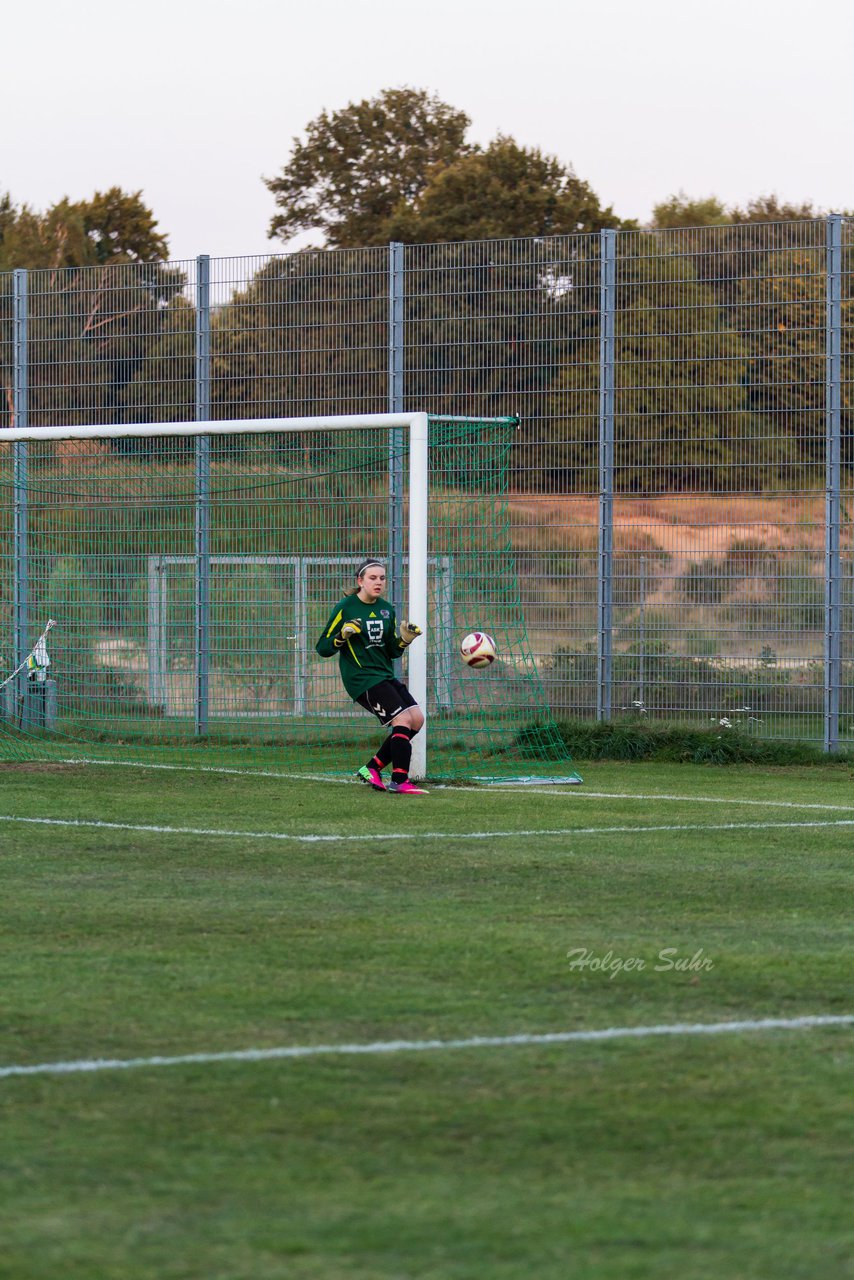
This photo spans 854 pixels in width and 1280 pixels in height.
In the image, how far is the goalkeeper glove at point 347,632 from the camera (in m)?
13.3

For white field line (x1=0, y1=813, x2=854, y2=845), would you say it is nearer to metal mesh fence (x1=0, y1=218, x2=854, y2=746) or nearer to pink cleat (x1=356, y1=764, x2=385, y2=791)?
pink cleat (x1=356, y1=764, x2=385, y2=791)

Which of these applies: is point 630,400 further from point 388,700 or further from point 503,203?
point 503,203

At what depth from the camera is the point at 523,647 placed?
53.7ft

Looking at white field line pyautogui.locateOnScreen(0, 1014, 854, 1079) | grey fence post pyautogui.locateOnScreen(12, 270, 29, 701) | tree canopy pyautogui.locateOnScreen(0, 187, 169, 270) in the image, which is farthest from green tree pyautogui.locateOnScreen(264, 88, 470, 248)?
white field line pyautogui.locateOnScreen(0, 1014, 854, 1079)

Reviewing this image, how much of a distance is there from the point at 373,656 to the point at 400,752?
0.81m

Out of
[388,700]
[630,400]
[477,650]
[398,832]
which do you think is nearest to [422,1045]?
[398,832]

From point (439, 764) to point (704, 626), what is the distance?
2885 millimetres

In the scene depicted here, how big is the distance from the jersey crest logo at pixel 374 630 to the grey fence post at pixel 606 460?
3.69 m

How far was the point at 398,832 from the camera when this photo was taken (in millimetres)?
10617

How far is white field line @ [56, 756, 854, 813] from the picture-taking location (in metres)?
12.5

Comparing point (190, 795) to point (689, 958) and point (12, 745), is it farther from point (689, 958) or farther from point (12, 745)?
point (689, 958)

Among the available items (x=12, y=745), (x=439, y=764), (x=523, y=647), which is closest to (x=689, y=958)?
(x=439, y=764)

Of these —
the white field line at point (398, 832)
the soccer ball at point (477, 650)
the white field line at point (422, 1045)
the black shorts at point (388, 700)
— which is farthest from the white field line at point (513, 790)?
the white field line at point (422, 1045)

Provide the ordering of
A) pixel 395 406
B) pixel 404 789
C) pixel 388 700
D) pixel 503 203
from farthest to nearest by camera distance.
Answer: pixel 503 203 < pixel 395 406 < pixel 388 700 < pixel 404 789
